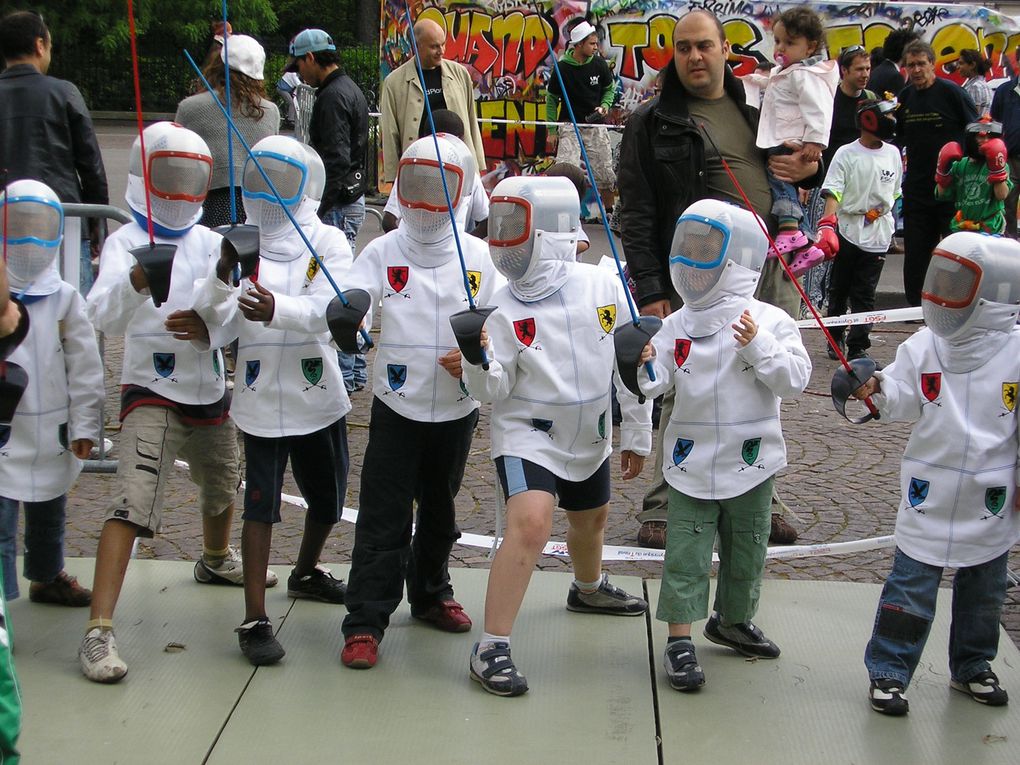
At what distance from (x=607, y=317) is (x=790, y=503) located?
235cm

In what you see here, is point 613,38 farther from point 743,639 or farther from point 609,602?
point 743,639

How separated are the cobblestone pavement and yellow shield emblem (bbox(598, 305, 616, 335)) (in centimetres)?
87

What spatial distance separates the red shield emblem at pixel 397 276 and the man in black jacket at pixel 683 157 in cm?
126

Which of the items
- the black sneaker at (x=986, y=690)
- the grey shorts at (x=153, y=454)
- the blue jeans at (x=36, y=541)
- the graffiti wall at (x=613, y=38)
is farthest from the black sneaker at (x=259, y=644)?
the graffiti wall at (x=613, y=38)

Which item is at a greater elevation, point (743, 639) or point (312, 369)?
point (312, 369)

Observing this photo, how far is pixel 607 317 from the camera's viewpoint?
4.32m

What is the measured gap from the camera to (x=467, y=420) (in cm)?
447

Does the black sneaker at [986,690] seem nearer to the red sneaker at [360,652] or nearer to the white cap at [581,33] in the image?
the red sneaker at [360,652]

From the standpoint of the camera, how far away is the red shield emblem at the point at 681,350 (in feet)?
14.1

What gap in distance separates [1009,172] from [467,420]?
253 inches

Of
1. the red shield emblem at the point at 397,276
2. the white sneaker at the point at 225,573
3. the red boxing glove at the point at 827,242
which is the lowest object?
the white sneaker at the point at 225,573

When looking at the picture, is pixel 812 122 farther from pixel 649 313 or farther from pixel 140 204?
pixel 140 204

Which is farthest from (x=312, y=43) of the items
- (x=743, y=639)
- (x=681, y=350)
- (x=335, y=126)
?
(x=743, y=639)

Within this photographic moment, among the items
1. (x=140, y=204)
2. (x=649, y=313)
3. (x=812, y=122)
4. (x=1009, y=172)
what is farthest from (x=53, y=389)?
(x=1009, y=172)
